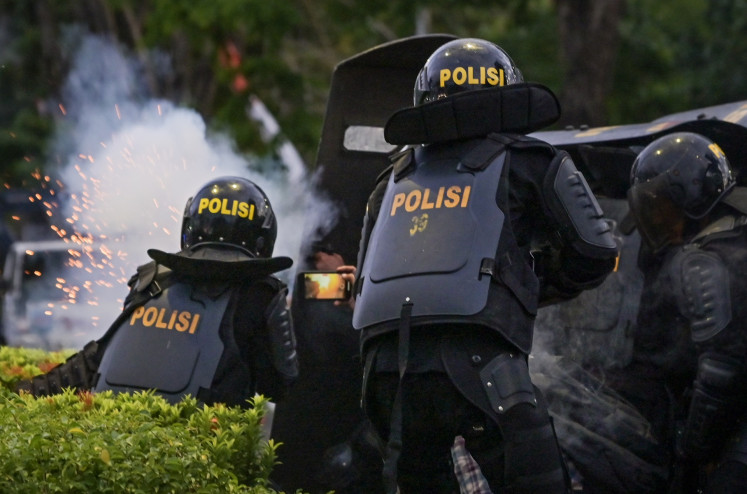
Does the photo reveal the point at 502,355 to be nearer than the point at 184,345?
Yes

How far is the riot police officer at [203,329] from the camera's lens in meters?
5.64

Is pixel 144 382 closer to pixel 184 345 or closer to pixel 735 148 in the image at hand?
pixel 184 345

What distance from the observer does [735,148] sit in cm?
649

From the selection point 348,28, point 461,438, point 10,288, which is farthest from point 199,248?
point 10,288

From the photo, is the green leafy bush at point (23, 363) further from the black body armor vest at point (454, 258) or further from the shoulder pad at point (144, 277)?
the black body armor vest at point (454, 258)

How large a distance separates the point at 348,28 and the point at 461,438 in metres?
13.1

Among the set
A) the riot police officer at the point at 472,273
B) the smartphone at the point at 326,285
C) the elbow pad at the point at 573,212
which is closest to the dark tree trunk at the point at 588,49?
the smartphone at the point at 326,285

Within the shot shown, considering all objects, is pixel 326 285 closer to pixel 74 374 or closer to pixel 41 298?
pixel 74 374

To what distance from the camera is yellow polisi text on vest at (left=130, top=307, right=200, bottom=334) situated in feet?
18.8

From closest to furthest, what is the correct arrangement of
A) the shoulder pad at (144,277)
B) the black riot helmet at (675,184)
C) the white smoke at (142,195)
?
the black riot helmet at (675,184) < the shoulder pad at (144,277) < the white smoke at (142,195)

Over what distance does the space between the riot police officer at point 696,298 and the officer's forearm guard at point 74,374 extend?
2.61 m

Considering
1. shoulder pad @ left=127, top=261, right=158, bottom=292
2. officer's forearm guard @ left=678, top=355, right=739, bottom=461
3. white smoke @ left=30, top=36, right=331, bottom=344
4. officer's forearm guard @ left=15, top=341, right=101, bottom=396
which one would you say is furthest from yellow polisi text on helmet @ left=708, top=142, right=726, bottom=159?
officer's forearm guard @ left=15, top=341, right=101, bottom=396

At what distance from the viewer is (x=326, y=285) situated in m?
6.43

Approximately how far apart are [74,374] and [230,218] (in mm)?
1040
